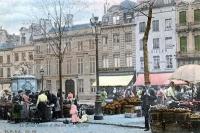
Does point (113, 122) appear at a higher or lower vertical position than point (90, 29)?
lower

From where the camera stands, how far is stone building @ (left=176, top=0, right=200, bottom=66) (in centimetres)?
6050

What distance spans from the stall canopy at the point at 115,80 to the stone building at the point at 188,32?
686 centimetres

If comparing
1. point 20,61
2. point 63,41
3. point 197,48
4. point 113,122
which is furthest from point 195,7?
point 113,122

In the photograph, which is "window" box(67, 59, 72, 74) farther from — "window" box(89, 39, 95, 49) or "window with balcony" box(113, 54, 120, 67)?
"window with balcony" box(113, 54, 120, 67)

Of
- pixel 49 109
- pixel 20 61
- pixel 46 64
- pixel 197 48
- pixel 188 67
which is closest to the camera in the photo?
pixel 188 67

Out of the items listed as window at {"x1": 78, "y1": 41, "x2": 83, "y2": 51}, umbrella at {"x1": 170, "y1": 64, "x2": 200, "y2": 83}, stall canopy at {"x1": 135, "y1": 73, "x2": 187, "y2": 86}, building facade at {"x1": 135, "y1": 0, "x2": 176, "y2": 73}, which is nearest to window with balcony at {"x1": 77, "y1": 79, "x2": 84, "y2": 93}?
window at {"x1": 78, "y1": 41, "x2": 83, "y2": 51}

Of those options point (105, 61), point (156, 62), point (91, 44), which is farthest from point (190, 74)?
point (91, 44)

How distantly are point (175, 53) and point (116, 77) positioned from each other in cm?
861

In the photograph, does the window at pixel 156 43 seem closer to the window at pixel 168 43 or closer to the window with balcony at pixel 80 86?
the window at pixel 168 43

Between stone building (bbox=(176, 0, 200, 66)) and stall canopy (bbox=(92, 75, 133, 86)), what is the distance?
6.86 m

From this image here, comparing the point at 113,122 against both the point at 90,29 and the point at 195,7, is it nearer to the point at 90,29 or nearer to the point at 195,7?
the point at 195,7

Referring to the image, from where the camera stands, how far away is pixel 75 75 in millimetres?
72688

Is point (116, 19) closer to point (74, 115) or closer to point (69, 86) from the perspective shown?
point (69, 86)

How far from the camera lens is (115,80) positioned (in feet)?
219
